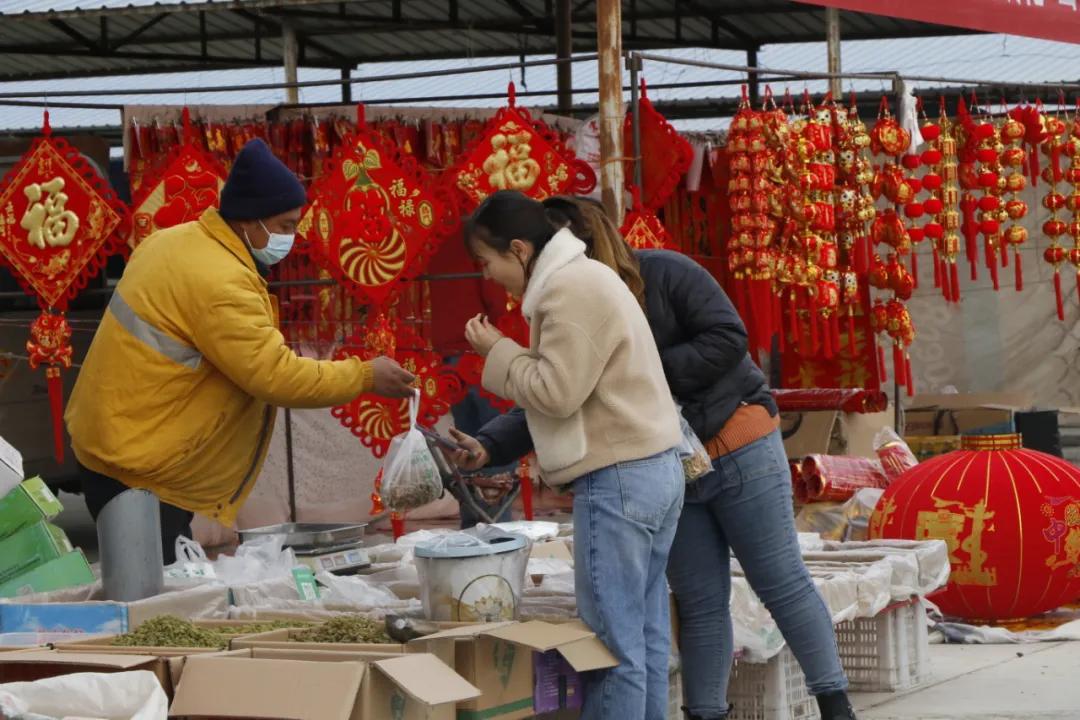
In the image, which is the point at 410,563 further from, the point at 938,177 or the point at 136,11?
the point at 136,11

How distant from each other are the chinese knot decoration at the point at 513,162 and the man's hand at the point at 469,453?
3794 millimetres

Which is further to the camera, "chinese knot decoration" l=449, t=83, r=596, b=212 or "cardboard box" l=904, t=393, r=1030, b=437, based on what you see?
"cardboard box" l=904, t=393, r=1030, b=437

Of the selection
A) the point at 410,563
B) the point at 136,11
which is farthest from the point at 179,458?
the point at 136,11

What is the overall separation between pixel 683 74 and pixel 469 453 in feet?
36.1

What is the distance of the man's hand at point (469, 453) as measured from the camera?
4.04m

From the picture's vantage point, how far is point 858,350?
35.0ft

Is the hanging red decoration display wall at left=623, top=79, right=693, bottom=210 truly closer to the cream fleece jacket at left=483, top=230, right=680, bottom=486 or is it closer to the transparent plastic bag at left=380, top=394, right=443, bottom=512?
the transparent plastic bag at left=380, top=394, right=443, bottom=512

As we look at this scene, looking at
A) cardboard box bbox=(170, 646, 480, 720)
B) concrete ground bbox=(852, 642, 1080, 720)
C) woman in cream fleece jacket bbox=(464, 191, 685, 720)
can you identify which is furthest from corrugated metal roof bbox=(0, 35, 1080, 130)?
cardboard box bbox=(170, 646, 480, 720)

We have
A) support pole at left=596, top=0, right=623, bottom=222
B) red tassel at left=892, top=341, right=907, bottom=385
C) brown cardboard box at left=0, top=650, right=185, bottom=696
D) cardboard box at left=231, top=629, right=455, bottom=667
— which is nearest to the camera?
brown cardboard box at left=0, top=650, right=185, bottom=696

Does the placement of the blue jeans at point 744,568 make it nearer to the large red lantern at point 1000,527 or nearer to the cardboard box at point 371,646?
the cardboard box at point 371,646

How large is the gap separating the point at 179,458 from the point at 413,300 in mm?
5135

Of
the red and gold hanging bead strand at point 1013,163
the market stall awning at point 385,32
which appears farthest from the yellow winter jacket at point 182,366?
the market stall awning at point 385,32

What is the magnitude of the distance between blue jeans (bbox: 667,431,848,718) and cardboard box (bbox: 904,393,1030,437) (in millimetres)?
6658

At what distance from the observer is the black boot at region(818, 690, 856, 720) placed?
13.8 feet
